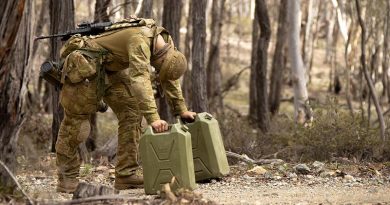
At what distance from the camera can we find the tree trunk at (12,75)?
5281 mm

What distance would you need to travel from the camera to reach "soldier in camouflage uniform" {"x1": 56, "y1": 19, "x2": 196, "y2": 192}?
6.05 m

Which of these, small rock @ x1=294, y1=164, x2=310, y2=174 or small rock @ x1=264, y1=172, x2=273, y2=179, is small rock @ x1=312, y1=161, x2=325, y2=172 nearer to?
small rock @ x1=294, y1=164, x2=310, y2=174

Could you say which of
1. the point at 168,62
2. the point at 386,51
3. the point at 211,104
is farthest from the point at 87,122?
the point at 386,51

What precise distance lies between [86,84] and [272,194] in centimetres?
190

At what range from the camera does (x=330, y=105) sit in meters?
10.0

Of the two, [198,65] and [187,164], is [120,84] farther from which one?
[198,65]

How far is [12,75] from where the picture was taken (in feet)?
18.2

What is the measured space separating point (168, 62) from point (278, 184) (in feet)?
5.49

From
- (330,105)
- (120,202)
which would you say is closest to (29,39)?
(120,202)

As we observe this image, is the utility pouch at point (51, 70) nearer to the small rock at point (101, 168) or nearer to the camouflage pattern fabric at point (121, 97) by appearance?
the camouflage pattern fabric at point (121, 97)

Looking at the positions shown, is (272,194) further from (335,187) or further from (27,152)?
(27,152)

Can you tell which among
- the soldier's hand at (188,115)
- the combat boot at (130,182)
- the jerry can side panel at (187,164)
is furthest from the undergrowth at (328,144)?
the jerry can side panel at (187,164)

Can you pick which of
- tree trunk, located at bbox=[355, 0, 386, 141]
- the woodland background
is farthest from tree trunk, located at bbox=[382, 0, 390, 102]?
tree trunk, located at bbox=[355, 0, 386, 141]

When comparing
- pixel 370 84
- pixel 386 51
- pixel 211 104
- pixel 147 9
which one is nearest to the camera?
pixel 147 9
